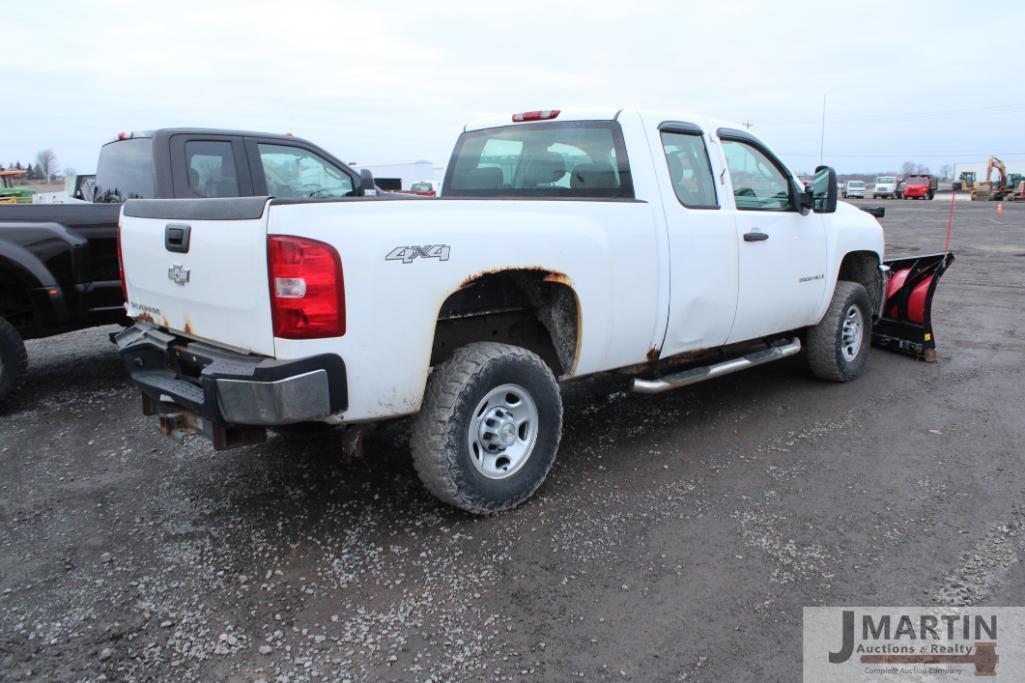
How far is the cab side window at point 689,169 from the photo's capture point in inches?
180

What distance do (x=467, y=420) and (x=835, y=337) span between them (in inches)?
146

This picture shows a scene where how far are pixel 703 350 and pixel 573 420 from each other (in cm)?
101

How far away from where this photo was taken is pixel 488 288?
Answer: 3.88 metres

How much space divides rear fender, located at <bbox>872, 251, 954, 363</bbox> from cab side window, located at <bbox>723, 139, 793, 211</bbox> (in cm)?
210

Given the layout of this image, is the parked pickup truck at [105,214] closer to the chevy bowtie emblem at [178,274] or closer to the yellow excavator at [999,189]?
the chevy bowtie emblem at [178,274]

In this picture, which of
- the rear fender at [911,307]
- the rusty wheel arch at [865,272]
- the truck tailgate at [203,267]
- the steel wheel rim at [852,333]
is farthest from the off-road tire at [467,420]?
the rear fender at [911,307]

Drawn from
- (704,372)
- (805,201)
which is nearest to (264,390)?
(704,372)

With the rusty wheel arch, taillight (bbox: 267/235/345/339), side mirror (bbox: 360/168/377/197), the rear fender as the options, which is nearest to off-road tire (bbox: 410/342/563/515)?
taillight (bbox: 267/235/345/339)

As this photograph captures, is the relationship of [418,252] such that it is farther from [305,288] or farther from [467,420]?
[467,420]

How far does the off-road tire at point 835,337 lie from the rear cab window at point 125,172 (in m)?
5.43

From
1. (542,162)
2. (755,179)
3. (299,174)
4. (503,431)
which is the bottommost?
(503,431)

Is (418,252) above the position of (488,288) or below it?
above

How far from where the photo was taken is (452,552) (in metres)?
3.45

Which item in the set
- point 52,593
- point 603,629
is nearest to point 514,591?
point 603,629
